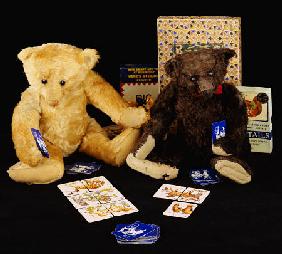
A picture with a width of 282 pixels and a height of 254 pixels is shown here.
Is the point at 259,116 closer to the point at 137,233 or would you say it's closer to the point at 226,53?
the point at 226,53

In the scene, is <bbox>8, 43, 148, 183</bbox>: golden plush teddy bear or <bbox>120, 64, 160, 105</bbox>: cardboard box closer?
<bbox>8, 43, 148, 183</bbox>: golden plush teddy bear

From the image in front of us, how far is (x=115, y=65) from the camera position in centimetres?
372

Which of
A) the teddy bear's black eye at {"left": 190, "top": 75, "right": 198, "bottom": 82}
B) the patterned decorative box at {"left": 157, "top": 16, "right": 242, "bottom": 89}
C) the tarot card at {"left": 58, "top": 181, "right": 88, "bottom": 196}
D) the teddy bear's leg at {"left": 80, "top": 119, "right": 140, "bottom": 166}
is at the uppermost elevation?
the patterned decorative box at {"left": 157, "top": 16, "right": 242, "bottom": 89}

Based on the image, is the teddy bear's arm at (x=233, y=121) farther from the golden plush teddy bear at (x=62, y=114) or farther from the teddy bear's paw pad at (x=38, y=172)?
the teddy bear's paw pad at (x=38, y=172)

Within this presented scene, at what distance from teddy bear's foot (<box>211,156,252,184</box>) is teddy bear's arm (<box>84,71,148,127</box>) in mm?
446

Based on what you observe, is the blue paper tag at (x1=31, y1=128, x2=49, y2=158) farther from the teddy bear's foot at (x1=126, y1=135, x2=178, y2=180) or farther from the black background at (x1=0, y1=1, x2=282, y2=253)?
the teddy bear's foot at (x1=126, y1=135, x2=178, y2=180)

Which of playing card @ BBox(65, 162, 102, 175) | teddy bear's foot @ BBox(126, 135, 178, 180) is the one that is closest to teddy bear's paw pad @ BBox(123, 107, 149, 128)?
teddy bear's foot @ BBox(126, 135, 178, 180)

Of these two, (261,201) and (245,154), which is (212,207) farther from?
(245,154)

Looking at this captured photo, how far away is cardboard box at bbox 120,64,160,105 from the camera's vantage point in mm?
3330

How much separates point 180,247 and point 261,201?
0.49 m

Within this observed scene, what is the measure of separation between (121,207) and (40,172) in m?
0.42

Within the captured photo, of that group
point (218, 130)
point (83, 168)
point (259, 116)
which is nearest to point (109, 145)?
point (83, 168)

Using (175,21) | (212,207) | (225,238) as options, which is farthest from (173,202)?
(175,21)

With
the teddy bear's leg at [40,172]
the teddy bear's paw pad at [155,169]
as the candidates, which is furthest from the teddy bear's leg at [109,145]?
the teddy bear's leg at [40,172]
